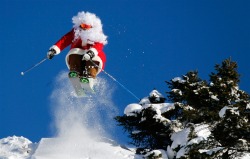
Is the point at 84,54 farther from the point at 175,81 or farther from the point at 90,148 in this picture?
the point at 175,81

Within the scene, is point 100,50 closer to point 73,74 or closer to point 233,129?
point 73,74

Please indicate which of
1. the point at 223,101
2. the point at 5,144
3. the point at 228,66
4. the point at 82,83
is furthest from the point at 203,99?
the point at 5,144

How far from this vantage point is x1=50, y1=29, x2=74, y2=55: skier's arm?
1521 centimetres

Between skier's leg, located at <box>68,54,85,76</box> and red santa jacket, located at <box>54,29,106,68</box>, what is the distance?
1.07ft

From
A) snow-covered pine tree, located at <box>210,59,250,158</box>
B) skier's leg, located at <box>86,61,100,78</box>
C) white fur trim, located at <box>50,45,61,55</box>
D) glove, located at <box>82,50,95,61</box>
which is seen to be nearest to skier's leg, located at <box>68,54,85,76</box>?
skier's leg, located at <box>86,61,100,78</box>

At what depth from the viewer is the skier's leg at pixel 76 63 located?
15.2 metres

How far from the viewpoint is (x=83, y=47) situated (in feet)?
50.2

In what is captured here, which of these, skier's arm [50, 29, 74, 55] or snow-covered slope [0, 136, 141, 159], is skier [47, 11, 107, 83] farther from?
snow-covered slope [0, 136, 141, 159]

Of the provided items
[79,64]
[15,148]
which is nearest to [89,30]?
[79,64]

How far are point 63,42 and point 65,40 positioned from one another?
88mm

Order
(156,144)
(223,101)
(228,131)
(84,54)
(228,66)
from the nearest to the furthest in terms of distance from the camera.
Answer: (228,131), (84,54), (223,101), (228,66), (156,144)

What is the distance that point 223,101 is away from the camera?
15945 millimetres

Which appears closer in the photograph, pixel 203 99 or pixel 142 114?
pixel 203 99

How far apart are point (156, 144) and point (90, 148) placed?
2614mm
